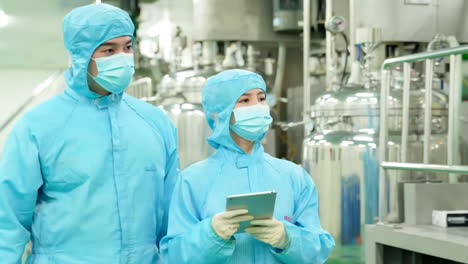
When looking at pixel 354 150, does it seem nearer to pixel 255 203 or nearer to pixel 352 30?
pixel 352 30

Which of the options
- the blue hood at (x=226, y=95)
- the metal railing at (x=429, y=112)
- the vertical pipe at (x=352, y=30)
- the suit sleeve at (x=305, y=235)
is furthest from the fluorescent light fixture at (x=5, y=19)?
the suit sleeve at (x=305, y=235)

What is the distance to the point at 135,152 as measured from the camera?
2125 millimetres

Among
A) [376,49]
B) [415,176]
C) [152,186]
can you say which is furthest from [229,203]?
[376,49]

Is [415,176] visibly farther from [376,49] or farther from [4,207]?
[4,207]

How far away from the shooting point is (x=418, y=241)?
260 centimetres

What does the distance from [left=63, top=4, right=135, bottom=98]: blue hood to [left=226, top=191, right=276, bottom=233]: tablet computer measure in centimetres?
57

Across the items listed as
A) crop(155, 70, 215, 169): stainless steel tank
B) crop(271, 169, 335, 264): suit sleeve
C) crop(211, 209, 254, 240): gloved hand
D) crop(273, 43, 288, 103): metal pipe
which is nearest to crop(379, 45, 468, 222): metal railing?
crop(271, 169, 335, 264): suit sleeve

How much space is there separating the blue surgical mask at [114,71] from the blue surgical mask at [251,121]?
321 mm

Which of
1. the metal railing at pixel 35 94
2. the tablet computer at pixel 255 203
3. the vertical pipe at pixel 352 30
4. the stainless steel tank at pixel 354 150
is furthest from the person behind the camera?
the metal railing at pixel 35 94

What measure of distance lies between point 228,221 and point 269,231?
11cm

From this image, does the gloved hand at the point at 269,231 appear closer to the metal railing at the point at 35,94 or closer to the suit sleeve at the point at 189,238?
the suit sleeve at the point at 189,238

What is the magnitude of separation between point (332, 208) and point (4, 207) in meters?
2.49

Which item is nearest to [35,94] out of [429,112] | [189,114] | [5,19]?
[5,19]

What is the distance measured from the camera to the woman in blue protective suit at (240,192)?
1909 mm
